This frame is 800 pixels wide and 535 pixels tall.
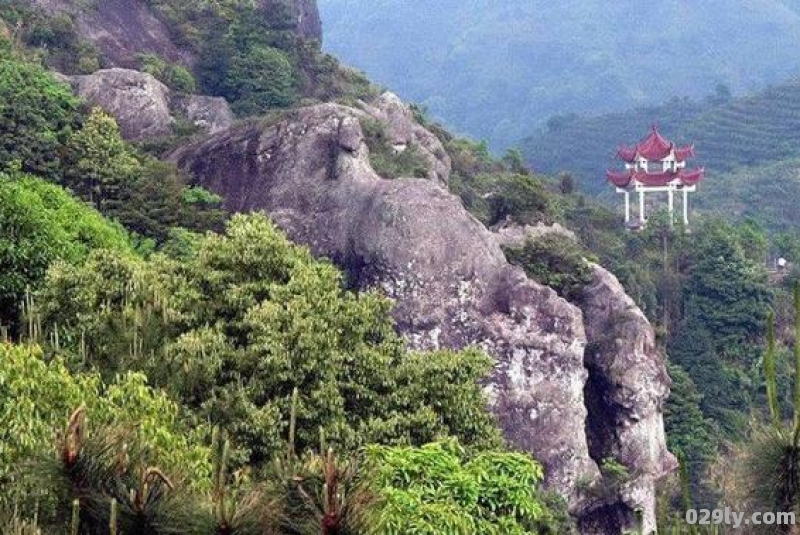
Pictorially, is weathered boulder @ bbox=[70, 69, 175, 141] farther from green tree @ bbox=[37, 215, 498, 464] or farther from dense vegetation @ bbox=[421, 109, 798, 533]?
green tree @ bbox=[37, 215, 498, 464]

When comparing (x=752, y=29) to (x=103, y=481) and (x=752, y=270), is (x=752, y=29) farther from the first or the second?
(x=103, y=481)

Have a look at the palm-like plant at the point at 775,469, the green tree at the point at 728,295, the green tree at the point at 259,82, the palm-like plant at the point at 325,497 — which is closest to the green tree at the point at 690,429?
the green tree at the point at 728,295

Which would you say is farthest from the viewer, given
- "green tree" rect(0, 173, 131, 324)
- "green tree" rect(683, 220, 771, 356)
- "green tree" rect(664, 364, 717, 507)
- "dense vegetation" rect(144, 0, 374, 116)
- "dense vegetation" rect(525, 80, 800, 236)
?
"dense vegetation" rect(525, 80, 800, 236)

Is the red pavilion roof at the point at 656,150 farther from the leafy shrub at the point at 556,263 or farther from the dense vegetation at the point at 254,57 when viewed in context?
the leafy shrub at the point at 556,263

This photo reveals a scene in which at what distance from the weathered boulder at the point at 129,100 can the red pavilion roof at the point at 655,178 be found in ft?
48.3

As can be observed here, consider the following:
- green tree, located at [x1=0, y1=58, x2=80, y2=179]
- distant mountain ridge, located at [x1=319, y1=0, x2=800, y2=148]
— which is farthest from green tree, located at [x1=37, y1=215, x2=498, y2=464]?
distant mountain ridge, located at [x1=319, y1=0, x2=800, y2=148]

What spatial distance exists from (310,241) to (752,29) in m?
107

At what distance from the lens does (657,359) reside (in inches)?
647

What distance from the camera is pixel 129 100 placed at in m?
20.4

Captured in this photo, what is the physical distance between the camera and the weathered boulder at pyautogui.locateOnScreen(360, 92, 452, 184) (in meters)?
20.1

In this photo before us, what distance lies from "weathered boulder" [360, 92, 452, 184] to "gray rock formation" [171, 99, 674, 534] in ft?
10.3

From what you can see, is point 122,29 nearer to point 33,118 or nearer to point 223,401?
point 33,118

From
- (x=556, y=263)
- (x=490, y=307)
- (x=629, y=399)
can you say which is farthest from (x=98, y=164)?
(x=629, y=399)

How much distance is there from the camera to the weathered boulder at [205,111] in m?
22.4
